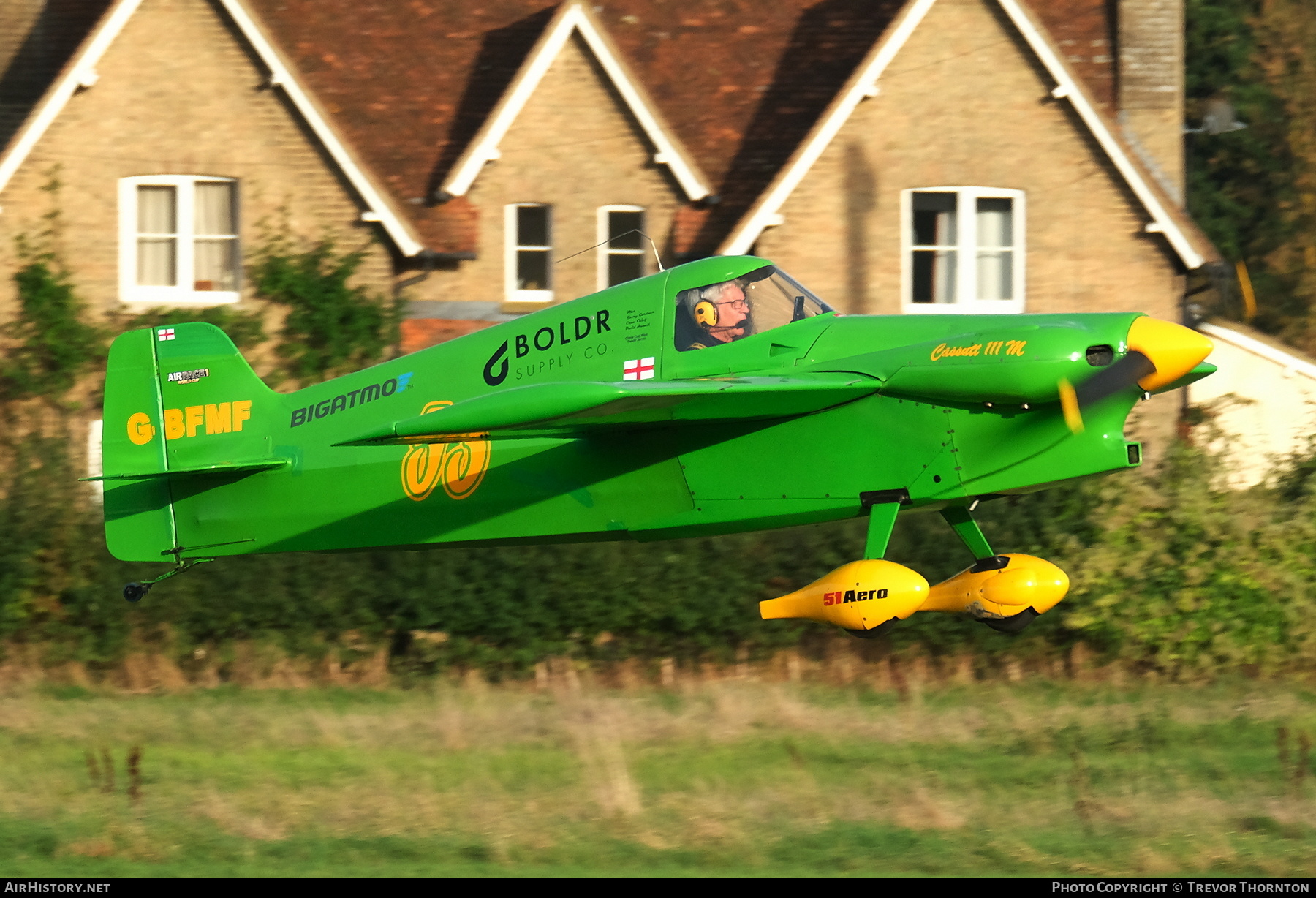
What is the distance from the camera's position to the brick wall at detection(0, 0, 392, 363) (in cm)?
2022

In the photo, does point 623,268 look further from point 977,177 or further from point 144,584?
point 144,584

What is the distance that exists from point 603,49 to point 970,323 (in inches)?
453

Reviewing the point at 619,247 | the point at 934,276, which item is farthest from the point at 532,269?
the point at 934,276

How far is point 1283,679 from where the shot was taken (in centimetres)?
2030

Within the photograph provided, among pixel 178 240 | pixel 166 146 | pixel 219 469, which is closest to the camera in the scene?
pixel 219 469

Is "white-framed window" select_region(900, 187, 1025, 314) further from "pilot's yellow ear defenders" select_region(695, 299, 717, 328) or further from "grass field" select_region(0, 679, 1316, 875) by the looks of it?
"pilot's yellow ear defenders" select_region(695, 299, 717, 328)

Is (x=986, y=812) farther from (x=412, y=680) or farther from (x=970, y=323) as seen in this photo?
(x=412, y=680)

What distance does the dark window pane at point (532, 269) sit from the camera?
21.3m

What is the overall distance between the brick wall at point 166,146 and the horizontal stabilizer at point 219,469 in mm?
8176

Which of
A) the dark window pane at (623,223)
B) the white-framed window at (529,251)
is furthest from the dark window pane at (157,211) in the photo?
the dark window pane at (623,223)

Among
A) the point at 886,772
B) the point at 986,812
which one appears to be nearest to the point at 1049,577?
the point at 986,812

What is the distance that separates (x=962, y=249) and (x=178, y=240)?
992 centimetres

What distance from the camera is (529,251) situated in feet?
69.4

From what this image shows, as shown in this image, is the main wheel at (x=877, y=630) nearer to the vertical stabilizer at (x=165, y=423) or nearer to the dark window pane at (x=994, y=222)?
the vertical stabilizer at (x=165, y=423)
